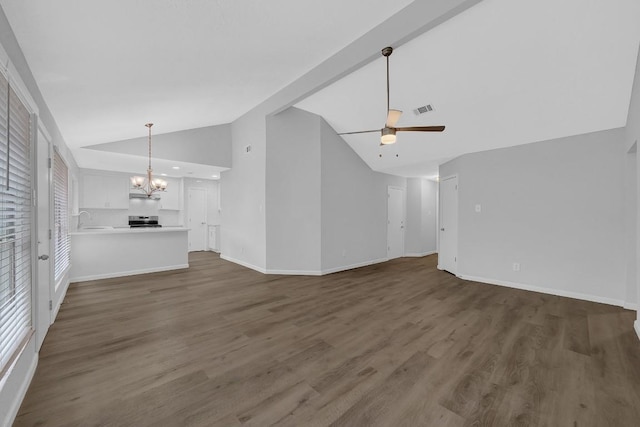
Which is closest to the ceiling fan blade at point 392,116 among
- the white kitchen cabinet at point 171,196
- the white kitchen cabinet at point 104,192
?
the white kitchen cabinet at point 171,196

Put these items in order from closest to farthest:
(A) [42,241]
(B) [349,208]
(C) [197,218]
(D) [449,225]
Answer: (A) [42,241] → (D) [449,225] → (B) [349,208] → (C) [197,218]

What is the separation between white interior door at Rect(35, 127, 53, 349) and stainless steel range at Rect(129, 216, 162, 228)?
4595mm

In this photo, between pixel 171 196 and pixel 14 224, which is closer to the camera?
pixel 14 224

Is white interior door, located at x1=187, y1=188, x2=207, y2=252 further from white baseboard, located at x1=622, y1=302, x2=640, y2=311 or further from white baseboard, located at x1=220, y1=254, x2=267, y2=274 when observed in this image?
white baseboard, located at x1=622, y1=302, x2=640, y2=311

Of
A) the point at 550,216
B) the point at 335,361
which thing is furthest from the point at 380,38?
the point at 550,216

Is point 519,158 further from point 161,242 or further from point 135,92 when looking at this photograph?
point 161,242

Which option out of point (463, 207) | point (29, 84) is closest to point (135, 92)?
point (29, 84)

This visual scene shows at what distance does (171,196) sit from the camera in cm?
820

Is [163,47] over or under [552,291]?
over

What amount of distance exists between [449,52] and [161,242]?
602 centimetres

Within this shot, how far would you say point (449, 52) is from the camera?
3176 millimetres

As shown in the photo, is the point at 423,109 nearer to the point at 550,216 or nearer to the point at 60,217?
the point at 550,216

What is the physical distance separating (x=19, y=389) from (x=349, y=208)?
5.04 m

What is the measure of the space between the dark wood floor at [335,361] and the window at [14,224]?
498mm
